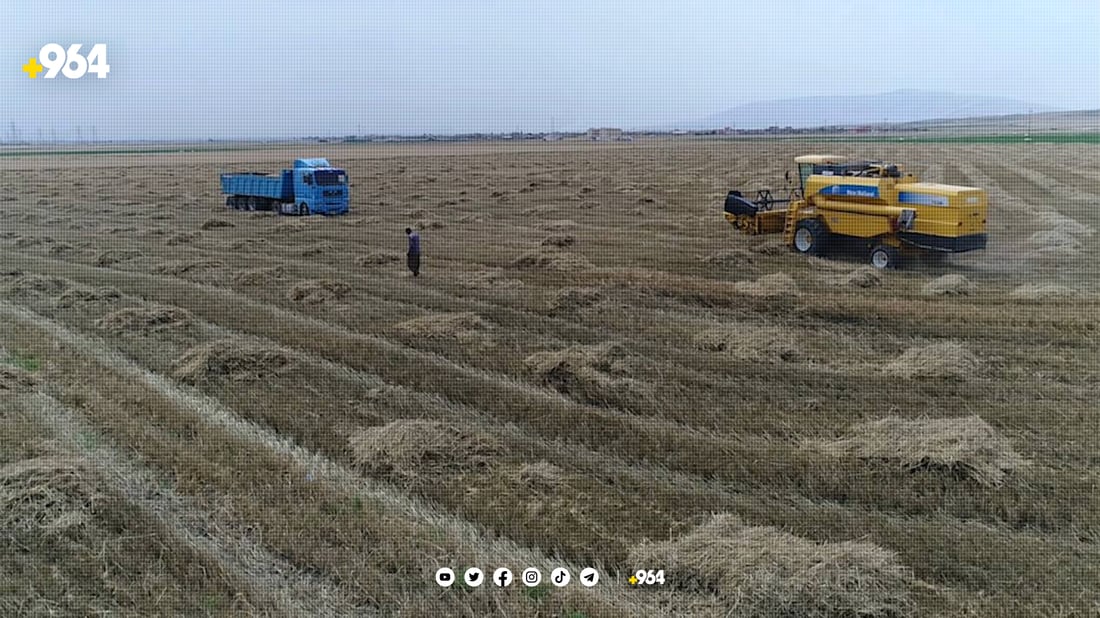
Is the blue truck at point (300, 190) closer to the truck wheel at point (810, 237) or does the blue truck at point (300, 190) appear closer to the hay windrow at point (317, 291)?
the hay windrow at point (317, 291)

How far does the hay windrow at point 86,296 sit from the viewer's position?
12.4 meters

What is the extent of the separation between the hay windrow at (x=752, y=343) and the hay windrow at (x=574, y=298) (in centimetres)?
227

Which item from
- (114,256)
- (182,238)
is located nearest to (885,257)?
(114,256)

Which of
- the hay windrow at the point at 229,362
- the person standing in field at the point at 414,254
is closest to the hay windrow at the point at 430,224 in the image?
the person standing in field at the point at 414,254

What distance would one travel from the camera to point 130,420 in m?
7.46

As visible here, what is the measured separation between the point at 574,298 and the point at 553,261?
3.15m

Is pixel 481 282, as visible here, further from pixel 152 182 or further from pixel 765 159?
pixel 765 159

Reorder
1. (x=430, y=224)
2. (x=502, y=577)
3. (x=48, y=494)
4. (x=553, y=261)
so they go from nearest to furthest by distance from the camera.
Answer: (x=502, y=577), (x=48, y=494), (x=553, y=261), (x=430, y=224)

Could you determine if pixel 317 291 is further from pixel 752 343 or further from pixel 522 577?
pixel 522 577

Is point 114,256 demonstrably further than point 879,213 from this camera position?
Yes

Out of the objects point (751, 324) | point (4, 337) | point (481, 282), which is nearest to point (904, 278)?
point (751, 324)

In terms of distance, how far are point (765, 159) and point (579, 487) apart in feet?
155

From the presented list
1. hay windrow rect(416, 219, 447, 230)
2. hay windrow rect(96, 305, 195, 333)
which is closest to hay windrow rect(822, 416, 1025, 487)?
hay windrow rect(96, 305, 195, 333)

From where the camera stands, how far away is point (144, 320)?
11.0m
